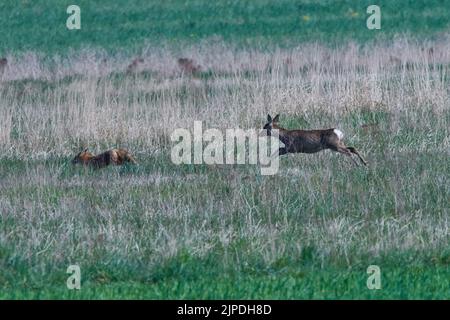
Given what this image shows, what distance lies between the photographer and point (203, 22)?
36.5 metres

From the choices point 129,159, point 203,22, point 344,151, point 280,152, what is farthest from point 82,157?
point 203,22

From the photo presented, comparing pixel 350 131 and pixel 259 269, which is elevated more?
pixel 350 131

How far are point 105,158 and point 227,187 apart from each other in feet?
7.07

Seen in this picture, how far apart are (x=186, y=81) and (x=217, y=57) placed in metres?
4.64

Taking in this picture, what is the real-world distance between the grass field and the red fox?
0.18 meters

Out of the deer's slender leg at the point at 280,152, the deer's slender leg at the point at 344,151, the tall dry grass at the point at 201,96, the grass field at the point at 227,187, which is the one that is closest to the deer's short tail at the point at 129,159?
the grass field at the point at 227,187

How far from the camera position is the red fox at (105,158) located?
1376 cm

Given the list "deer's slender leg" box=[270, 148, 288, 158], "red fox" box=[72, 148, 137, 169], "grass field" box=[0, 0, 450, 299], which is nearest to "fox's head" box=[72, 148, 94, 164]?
"red fox" box=[72, 148, 137, 169]

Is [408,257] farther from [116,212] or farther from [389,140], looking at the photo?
[389,140]

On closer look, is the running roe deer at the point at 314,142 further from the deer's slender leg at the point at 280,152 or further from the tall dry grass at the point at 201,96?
the tall dry grass at the point at 201,96

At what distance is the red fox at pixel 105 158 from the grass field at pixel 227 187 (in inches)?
7.2

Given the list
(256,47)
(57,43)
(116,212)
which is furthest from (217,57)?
(116,212)

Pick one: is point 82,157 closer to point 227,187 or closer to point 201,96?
point 227,187
